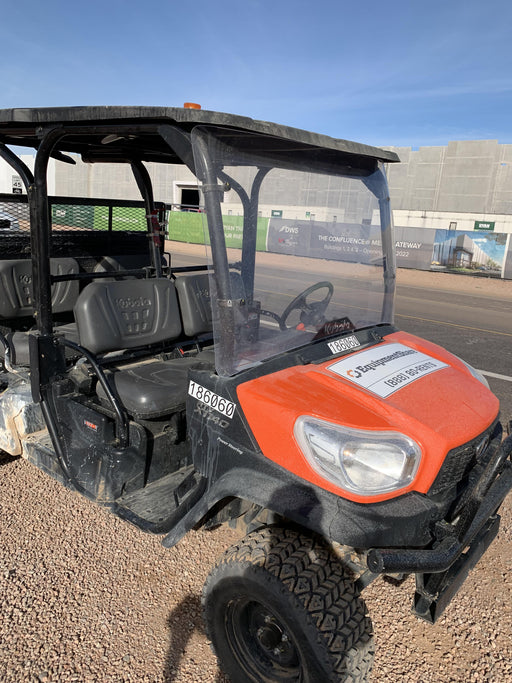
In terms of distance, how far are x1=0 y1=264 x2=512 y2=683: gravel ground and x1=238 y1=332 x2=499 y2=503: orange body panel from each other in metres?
0.95

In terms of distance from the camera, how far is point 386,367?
2416 millimetres

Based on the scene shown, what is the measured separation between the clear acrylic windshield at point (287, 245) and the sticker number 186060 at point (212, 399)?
0.37 ft

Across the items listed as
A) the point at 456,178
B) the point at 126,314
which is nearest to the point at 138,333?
the point at 126,314

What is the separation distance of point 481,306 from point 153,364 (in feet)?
37.2

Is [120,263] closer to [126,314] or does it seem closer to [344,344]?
[126,314]

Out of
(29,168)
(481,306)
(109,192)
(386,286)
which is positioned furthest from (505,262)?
(109,192)

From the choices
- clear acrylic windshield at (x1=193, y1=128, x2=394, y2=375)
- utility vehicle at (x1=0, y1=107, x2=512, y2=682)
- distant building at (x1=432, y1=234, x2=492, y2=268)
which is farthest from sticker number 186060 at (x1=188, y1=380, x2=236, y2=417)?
distant building at (x1=432, y1=234, x2=492, y2=268)

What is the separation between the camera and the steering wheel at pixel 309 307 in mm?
2725

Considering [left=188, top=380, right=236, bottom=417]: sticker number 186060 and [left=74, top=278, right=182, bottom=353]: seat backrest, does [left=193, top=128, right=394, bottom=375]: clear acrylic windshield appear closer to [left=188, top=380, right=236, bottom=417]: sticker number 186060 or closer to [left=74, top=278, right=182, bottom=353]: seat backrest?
[left=188, top=380, right=236, bottom=417]: sticker number 186060

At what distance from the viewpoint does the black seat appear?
110 inches

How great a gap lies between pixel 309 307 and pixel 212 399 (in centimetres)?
82

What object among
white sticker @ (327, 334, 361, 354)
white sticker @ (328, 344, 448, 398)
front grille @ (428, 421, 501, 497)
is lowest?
front grille @ (428, 421, 501, 497)

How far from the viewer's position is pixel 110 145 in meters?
3.46

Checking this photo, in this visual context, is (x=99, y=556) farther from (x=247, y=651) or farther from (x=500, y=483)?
(x=500, y=483)
